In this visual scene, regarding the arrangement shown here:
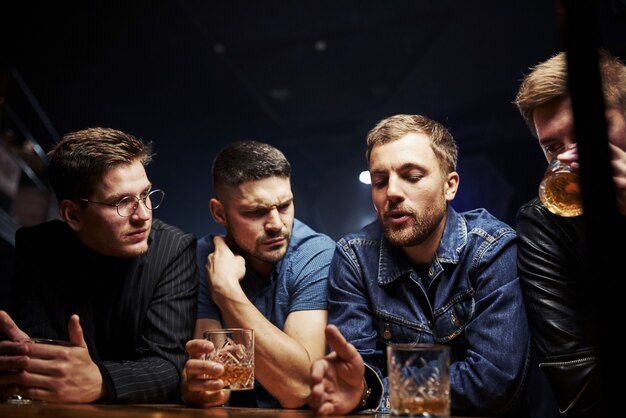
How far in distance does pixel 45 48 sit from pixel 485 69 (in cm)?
347

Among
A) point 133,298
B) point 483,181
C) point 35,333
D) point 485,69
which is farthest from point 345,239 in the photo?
point 485,69

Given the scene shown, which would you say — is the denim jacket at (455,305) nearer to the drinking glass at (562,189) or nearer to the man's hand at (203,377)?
the drinking glass at (562,189)

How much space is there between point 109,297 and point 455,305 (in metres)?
1.26

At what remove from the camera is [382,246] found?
8.06ft

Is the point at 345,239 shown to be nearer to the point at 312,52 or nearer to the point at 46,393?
the point at 46,393

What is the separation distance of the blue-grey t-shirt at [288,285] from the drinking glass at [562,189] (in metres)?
0.99

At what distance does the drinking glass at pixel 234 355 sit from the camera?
1.79 meters

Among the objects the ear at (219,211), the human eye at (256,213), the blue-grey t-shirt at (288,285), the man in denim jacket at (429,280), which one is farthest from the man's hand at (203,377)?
the ear at (219,211)

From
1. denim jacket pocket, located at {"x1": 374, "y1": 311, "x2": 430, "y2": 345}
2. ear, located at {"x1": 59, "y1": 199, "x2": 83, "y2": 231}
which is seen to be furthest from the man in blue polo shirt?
ear, located at {"x1": 59, "y1": 199, "x2": 83, "y2": 231}

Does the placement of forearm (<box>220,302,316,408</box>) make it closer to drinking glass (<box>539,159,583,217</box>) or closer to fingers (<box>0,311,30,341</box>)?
fingers (<box>0,311,30,341</box>)

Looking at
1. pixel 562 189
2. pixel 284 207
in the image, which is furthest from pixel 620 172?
pixel 284 207

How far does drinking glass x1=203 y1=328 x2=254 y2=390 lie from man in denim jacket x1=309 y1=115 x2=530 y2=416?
1.18 feet

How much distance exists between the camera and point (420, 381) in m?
1.32

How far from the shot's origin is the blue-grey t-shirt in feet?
8.44
